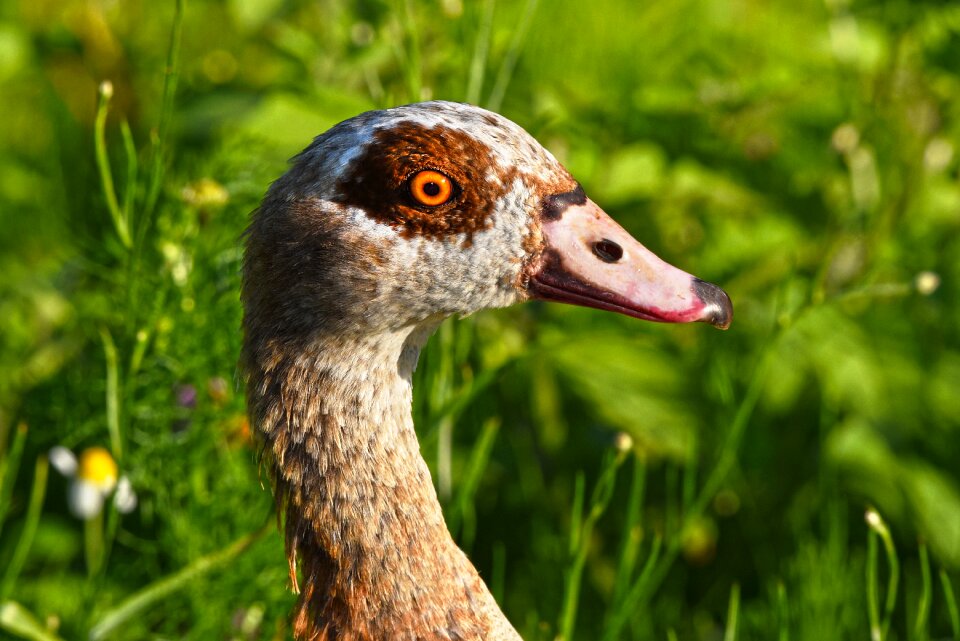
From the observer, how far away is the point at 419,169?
63.3 inches

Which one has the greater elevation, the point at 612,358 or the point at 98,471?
the point at 612,358

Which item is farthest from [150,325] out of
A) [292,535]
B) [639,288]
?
[639,288]

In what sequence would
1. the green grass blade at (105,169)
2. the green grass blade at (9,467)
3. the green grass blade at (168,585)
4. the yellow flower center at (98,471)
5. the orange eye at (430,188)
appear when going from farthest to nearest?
the yellow flower center at (98,471)
the green grass blade at (9,467)
the green grass blade at (168,585)
the green grass blade at (105,169)
the orange eye at (430,188)

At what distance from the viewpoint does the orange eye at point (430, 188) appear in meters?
1.61

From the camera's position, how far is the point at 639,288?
1641mm

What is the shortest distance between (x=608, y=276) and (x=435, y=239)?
0.25 meters

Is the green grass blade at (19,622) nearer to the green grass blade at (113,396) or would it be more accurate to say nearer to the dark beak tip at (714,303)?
the green grass blade at (113,396)

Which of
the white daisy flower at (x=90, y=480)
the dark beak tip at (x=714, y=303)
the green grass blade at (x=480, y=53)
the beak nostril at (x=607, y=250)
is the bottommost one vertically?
the white daisy flower at (x=90, y=480)

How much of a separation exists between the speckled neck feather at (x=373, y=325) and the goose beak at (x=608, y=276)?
3 centimetres

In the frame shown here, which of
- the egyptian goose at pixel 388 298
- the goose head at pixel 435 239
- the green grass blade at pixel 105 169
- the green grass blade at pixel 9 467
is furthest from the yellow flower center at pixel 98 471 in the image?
the goose head at pixel 435 239

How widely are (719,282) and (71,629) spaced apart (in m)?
1.68

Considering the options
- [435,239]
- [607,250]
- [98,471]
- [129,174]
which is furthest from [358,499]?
[98,471]

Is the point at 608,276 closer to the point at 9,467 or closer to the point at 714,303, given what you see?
the point at 714,303

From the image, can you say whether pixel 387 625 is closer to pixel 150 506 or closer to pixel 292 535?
pixel 292 535
